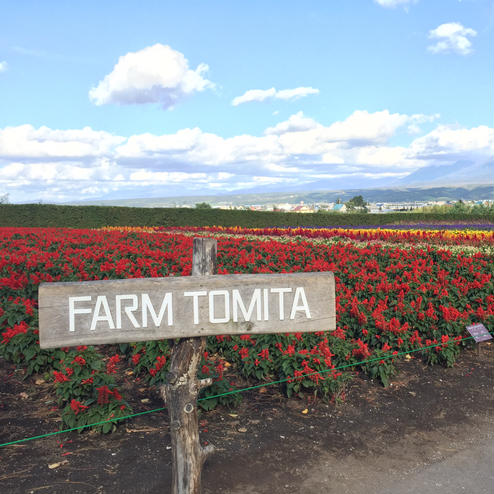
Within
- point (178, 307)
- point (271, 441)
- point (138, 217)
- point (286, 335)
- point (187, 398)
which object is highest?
point (138, 217)

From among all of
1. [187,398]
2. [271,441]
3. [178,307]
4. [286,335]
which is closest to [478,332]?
[286,335]

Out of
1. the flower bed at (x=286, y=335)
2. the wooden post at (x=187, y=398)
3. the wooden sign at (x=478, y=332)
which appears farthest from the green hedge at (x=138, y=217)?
the wooden post at (x=187, y=398)

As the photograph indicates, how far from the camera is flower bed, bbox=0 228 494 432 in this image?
183 inches

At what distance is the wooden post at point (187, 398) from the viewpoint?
2.85 meters

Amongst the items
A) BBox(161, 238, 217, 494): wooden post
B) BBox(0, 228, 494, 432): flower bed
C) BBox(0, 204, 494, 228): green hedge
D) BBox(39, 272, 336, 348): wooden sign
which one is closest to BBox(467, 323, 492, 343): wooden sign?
BBox(0, 228, 494, 432): flower bed

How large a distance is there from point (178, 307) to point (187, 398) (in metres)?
0.58

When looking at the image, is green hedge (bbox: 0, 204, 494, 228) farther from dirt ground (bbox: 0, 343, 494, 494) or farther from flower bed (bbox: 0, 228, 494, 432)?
dirt ground (bbox: 0, 343, 494, 494)

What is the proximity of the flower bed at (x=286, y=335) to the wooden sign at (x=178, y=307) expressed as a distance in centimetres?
181

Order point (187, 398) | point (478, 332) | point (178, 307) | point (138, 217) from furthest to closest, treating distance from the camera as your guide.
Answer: point (138, 217)
point (478, 332)
point (187, 398)
point (178, 307)

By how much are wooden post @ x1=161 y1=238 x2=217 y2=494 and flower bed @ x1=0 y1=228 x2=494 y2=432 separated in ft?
4.80

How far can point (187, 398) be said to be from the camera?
286 centimetres

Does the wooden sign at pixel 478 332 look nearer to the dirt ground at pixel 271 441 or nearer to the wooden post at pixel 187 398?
the dirt ground at pixel 271 441

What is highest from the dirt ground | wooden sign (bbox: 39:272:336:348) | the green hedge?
the green hedge

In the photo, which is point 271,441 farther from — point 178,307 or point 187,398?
point 178,307
